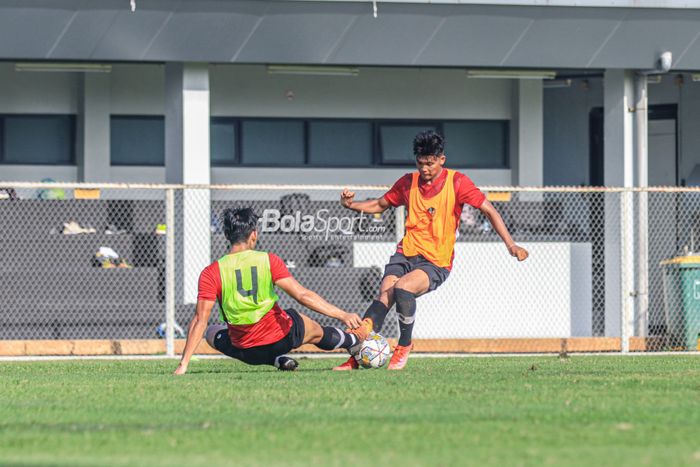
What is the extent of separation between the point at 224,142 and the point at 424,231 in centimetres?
1016

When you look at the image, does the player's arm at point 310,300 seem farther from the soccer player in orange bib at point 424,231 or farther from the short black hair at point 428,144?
the short black hair at point 428,144

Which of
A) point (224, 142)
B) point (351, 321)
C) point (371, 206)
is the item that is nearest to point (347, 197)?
point (371, 206)

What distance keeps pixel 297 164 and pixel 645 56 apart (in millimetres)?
5541

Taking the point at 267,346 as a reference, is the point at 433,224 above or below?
above

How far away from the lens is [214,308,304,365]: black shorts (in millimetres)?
11703

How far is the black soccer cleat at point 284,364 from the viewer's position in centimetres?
1202

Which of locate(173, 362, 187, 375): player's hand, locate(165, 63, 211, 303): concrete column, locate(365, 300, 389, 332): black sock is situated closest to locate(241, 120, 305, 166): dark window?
locate(165, 63, 211, 303): concrete column

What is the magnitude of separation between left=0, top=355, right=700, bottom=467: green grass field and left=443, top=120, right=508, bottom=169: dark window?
1076 centimetres

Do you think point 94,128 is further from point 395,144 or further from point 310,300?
point 310,300

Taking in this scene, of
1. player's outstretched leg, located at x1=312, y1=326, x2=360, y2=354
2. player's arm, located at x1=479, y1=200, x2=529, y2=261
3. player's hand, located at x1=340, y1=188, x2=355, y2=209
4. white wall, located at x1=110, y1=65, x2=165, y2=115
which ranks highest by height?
white wall, located at x1=110, y1=65, x2=165, y2=115

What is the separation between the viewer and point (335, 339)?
39.1ft

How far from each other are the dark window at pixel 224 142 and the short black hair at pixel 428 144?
1024cm

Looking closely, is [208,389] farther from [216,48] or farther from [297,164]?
[297,164]

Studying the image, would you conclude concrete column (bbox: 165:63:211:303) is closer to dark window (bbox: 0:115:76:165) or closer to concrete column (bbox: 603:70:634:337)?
dark window (bbox: 0:115:76:165)
